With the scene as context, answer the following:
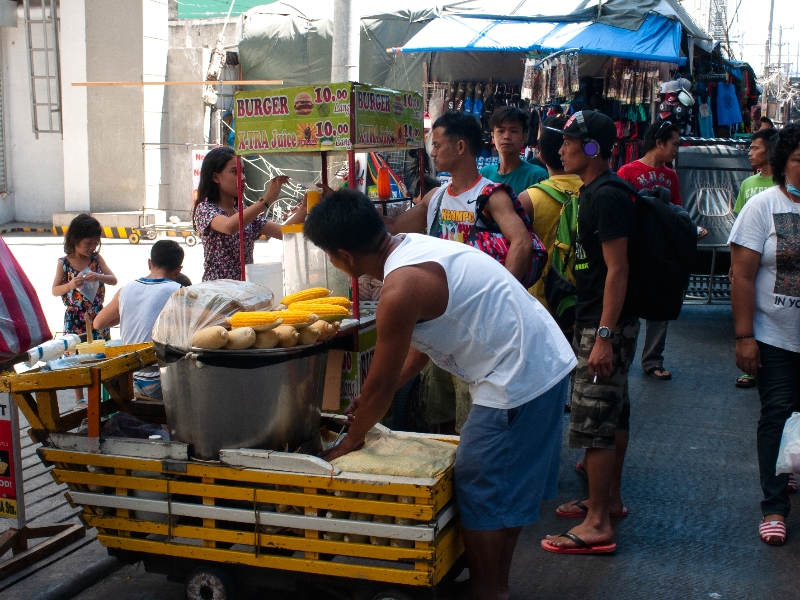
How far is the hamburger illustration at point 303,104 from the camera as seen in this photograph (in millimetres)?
4527

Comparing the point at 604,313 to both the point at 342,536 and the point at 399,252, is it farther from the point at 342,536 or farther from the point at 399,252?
the point at 342,536

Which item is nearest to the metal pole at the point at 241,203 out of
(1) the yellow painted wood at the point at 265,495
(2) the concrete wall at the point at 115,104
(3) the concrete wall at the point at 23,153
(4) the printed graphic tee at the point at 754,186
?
(1) the yellow painted wood at the point at 265,495

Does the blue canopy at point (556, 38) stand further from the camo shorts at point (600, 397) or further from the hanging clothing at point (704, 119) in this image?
the camo shorts at point (600, 397)

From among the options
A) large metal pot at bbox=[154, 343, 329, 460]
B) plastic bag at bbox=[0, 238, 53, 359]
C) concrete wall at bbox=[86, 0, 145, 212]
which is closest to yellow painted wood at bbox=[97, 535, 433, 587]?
large metal pot at bbox=[154, 343, 329, 460]

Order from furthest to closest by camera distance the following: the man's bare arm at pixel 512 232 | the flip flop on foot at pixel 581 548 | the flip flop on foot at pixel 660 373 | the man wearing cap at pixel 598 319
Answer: the flip flop on foot at pixel 660 373 → the man's bare arm at pixel 512 232 → the flip flop on foot at pixel 581 548 → the man wearing cap at pixel 598 319

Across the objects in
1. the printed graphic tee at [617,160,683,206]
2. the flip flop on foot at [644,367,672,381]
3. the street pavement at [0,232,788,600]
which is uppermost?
the printed graphic tee at [617,160,683,206]

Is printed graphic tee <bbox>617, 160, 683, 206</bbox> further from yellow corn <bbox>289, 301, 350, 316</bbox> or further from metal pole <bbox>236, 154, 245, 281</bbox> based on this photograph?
yellow corn <bbox>289, 301, 350, 316</bbox>

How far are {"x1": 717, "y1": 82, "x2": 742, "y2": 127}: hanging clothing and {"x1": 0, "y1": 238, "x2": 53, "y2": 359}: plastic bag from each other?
41.1ft

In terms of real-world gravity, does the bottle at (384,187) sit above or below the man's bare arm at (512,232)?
above

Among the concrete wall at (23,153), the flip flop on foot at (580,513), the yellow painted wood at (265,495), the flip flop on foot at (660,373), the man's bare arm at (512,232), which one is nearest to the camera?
the yellow painted wood at (265,495)

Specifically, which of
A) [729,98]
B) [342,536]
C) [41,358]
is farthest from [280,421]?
[729,98]

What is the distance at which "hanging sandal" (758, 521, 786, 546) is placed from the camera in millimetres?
4043

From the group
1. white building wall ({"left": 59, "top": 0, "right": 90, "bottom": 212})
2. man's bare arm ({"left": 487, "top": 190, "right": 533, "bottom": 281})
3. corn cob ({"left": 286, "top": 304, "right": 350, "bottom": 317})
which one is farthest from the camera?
white building wall ({"left": 59, "top": 0, "right": 90, "bottom": 212})

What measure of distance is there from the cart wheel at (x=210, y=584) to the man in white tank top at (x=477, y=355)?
665mm
